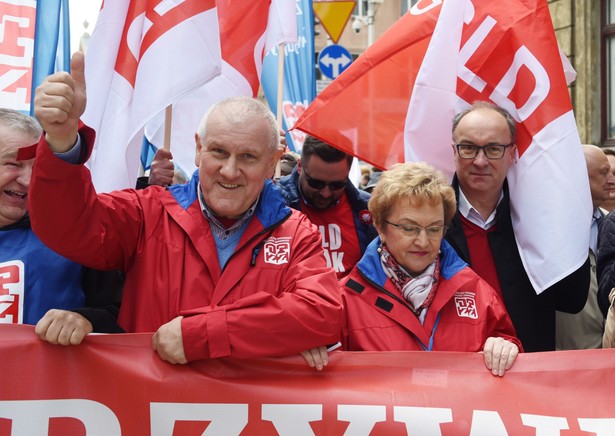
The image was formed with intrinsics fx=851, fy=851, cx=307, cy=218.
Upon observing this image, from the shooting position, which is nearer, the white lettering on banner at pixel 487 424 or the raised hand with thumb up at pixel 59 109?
the raised hand with thumb up at pixel 59 109

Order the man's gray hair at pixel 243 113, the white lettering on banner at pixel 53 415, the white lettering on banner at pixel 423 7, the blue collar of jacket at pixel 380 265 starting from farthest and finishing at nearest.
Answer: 1. the white lettering on banner at pixel 423 7
2. the blue collar of jacket at pixel 380 265
3. the man's gray hair at pixel 243 113
4. the white lettering on banner at pixel 53 415

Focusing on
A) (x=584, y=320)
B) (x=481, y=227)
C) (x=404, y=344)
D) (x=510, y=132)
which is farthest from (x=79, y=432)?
(x=584, y=320)

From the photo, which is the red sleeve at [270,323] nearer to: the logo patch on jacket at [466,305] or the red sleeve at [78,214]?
the red sleeve at [78,214]

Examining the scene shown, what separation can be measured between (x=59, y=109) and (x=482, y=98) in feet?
8.13

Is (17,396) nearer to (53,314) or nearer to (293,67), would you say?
(53,314)

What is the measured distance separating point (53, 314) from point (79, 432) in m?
0.42

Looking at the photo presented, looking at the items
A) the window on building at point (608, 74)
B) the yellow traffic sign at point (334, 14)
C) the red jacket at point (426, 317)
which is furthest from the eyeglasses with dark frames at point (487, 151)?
the window on building at point (608, 74)

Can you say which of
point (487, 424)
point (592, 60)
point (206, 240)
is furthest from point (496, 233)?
point (592, 60)

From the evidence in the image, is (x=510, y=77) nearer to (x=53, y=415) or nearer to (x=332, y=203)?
(x=332, y=203)

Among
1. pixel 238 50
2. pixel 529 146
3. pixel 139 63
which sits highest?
pixel 238 50

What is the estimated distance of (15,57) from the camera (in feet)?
16.2

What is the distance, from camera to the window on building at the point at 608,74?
12.6m

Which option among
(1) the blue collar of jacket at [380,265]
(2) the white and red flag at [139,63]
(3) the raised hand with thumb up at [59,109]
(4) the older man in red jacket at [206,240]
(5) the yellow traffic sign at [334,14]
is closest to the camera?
(3) the raised hand with thumb up at [59,109]

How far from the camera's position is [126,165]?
4.10 m
